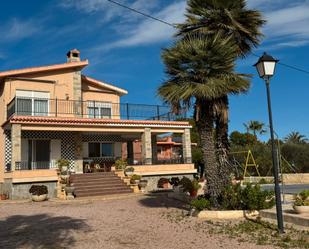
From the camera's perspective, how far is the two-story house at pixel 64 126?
2197cm

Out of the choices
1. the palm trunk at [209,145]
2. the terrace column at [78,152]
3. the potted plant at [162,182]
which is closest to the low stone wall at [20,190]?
the terrace column at [78,152]

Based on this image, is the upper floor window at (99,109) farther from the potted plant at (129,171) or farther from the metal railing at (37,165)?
the potted plant at (129,171)

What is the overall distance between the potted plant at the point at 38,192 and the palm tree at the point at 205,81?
379 inches

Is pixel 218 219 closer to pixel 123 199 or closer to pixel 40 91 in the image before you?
pixel 123 199

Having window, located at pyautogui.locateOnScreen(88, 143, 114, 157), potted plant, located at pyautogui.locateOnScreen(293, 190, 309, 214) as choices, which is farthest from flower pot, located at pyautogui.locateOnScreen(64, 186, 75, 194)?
potted plant, located at pyautogui.locateOnScreen(293, 190, 309, 214)

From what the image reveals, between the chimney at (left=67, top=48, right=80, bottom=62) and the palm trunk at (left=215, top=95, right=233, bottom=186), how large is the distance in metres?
16.7

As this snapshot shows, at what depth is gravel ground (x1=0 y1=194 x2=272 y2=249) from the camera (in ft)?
28.5

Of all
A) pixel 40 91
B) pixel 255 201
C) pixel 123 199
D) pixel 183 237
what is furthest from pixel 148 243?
pixel 40 91

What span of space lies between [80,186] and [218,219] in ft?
35.7

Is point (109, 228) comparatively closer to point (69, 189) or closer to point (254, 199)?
point (254, 199)

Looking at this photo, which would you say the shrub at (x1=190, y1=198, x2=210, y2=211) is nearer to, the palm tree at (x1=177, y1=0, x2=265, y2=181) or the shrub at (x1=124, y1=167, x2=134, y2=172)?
the palm tree at (x1=177, y1=0, x2=265, y2=181)

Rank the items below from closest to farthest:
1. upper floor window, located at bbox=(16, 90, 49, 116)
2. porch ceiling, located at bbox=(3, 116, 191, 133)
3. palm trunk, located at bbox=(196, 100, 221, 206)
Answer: palm trunk, located at bbox=(196, 100, 221, 206)
porch ceiling, located at bbox=(3, 116, 191, 133)
upper floor window, located at bbox=(16, 90, 49, 116)

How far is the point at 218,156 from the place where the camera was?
13.3m

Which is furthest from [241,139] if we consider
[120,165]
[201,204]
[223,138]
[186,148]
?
[201,204]
